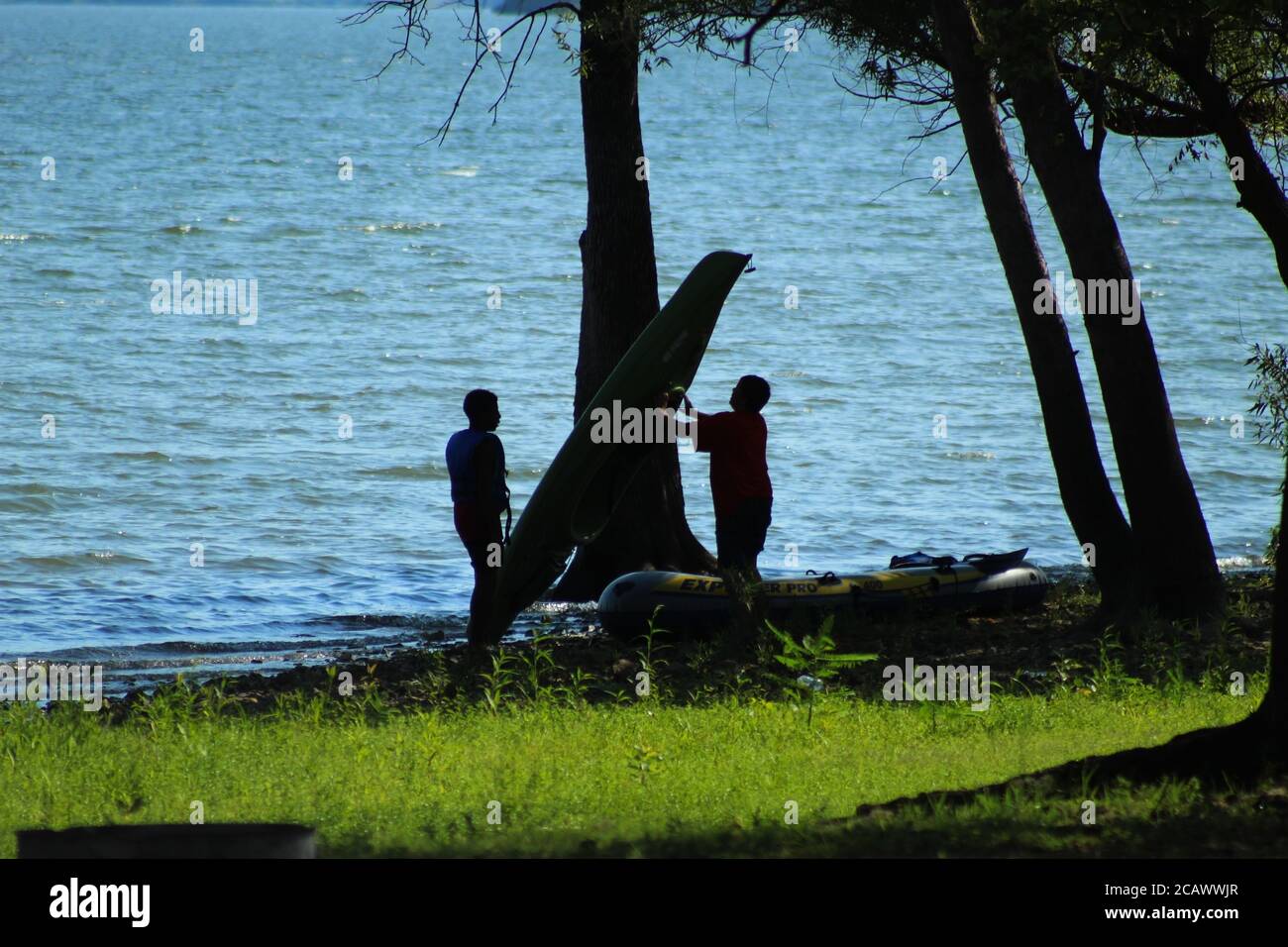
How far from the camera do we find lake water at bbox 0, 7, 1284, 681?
54.4 ft

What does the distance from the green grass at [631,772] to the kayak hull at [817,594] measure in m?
2.18

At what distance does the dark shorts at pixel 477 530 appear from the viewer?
10383 mm

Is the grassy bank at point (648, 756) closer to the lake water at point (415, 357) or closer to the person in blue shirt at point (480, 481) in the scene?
the person in blue shirt at point (480, 481)

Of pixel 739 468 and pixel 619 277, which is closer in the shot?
pixel 739 468

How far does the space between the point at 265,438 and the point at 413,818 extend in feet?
57.5

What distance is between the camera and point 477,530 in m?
10.4

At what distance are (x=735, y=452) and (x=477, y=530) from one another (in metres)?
2.17

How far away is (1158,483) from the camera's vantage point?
36.5 feet

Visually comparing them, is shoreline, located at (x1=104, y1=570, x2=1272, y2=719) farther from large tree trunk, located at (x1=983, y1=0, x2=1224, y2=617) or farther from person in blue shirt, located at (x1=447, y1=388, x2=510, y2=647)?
person in blue shirt, located at (x1=447, y1=388, x2=510, y2=647)

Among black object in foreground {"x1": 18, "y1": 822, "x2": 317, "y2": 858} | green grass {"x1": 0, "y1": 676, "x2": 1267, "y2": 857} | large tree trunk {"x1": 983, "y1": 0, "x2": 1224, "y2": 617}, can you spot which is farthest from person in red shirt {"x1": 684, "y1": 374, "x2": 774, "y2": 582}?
black object in foreground {"x1": 18, "y1": 822, "x2": 317, "y2": 858}

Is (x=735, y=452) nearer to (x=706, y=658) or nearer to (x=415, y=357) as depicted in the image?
(x=706, y=658)

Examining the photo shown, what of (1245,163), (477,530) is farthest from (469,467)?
(1245,163)
